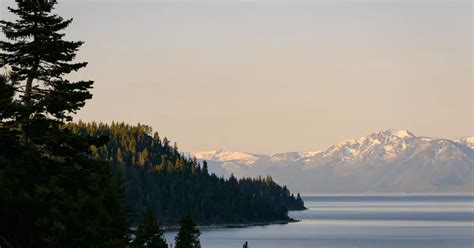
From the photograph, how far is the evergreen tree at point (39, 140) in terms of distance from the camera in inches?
2453

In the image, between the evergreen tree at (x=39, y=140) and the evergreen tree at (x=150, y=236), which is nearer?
the evergreen tree at (x=39, y=140)

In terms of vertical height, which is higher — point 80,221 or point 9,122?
point 9,122

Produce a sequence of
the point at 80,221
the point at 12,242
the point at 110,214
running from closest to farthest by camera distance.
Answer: the point at 12,242 → the point at 80,221 → the point at 110,214

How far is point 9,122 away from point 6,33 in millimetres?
5748

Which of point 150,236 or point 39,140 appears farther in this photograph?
point 150,236

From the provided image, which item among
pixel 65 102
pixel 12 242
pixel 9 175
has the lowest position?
pixel 12 242

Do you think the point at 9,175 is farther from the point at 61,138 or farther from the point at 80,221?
the point at 80,221

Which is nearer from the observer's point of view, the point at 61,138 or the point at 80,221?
the point at 61,138

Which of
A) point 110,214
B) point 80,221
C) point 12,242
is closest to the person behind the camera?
point 12,242

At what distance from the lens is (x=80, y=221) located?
244 feet

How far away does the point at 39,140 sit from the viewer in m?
62.4

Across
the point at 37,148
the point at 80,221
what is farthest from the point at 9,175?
the point at 80,221

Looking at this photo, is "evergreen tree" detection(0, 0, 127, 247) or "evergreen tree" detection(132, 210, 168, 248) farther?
"evergreen tree" detection(132, 210, 168, 248)

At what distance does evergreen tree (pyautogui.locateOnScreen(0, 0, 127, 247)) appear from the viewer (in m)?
62.3
